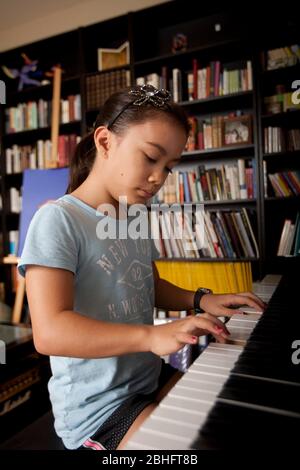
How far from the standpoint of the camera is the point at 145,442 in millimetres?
376

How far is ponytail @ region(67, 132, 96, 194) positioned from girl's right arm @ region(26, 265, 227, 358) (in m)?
0.40

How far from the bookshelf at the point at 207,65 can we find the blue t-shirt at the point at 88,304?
154 cm

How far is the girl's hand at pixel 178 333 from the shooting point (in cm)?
54

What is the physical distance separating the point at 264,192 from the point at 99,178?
5.38ft

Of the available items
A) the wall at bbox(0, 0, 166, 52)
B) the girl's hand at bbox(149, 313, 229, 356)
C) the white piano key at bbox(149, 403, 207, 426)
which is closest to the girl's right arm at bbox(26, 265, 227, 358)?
the girl's hand at bbox(149, 313, 229, 356)

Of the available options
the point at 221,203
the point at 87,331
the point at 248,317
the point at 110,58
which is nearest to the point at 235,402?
the point at 87,331

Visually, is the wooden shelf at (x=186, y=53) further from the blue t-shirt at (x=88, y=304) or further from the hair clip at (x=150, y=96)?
the blue t-shirt at (x=88, y=304)

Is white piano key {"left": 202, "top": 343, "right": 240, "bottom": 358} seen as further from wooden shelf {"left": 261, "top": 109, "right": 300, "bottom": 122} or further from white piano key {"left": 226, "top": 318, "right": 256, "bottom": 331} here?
wooden shelf {"left": 261, "top": 109, "right": 300, "bottom": 122}

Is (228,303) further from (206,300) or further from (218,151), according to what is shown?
(218,151)

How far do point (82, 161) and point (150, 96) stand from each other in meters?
0.28

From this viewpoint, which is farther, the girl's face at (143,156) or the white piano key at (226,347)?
the girl's face at (143,156)

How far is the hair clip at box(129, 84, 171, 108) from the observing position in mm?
846

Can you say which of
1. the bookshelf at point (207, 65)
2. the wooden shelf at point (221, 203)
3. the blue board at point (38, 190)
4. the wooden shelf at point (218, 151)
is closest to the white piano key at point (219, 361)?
the bookshelf at point (207, 65)
